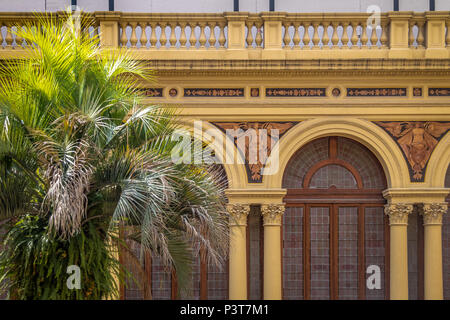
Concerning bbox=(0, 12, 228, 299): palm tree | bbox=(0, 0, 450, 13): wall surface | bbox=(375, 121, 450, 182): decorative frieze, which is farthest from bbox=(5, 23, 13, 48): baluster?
bbox=(375, 121, 450, 182): decorative frieze

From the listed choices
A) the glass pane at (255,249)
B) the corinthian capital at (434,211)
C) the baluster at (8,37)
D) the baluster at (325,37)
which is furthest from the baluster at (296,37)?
the baluster at (8,37)

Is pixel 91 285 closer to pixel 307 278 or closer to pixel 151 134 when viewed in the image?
pixel 151 134

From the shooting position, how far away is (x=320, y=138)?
1655cm

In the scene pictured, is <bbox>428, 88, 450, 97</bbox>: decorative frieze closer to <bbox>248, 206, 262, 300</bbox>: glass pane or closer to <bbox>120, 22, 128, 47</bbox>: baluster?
<bbox>248, 206, 262, 300</bbox>: glass pane

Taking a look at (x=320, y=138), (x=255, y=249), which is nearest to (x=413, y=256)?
(x=320, y=138)

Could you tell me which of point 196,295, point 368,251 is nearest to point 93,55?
point 196,295

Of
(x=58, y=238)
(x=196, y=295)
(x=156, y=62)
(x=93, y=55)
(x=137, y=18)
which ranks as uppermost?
(x=137, y=18)

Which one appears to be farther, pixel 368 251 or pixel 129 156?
pixel 368 251

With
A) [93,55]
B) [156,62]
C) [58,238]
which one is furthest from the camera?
[156,62]

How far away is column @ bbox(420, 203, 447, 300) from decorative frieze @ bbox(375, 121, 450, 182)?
0.79m

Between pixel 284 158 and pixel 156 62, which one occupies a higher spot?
pixel 156 62

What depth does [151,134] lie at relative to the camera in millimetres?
10680

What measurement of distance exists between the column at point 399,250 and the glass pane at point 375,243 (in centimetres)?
37

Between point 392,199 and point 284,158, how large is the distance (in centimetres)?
249
